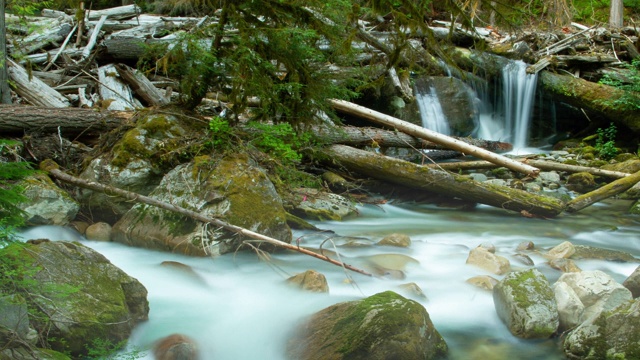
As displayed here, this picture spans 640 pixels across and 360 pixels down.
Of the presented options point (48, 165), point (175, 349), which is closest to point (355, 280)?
point (175, 349)

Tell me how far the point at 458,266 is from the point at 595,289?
1576mm

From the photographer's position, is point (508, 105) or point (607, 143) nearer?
point (607, 143)

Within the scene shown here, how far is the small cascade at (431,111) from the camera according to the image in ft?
41.3

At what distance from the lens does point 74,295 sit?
Result: 3523mm

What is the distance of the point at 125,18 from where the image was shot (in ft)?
44.8

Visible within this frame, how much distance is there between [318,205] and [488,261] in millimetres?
2603

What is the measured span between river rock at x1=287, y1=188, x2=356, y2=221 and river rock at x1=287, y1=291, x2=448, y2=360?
128 inches

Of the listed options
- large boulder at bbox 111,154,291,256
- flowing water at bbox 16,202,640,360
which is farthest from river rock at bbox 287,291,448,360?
large boulder at bbox 111,154,291,256

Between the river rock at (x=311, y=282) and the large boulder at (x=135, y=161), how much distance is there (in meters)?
2.40

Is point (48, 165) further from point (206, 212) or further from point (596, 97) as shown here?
point (596, 97)

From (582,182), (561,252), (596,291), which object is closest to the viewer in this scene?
(596,291)

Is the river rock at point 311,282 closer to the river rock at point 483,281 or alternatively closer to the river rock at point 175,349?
the river rock at point 175,349

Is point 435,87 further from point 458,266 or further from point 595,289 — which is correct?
point 595,289

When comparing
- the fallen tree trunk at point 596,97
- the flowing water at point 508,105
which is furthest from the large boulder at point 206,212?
the fallen tree trunk at point 596,97
